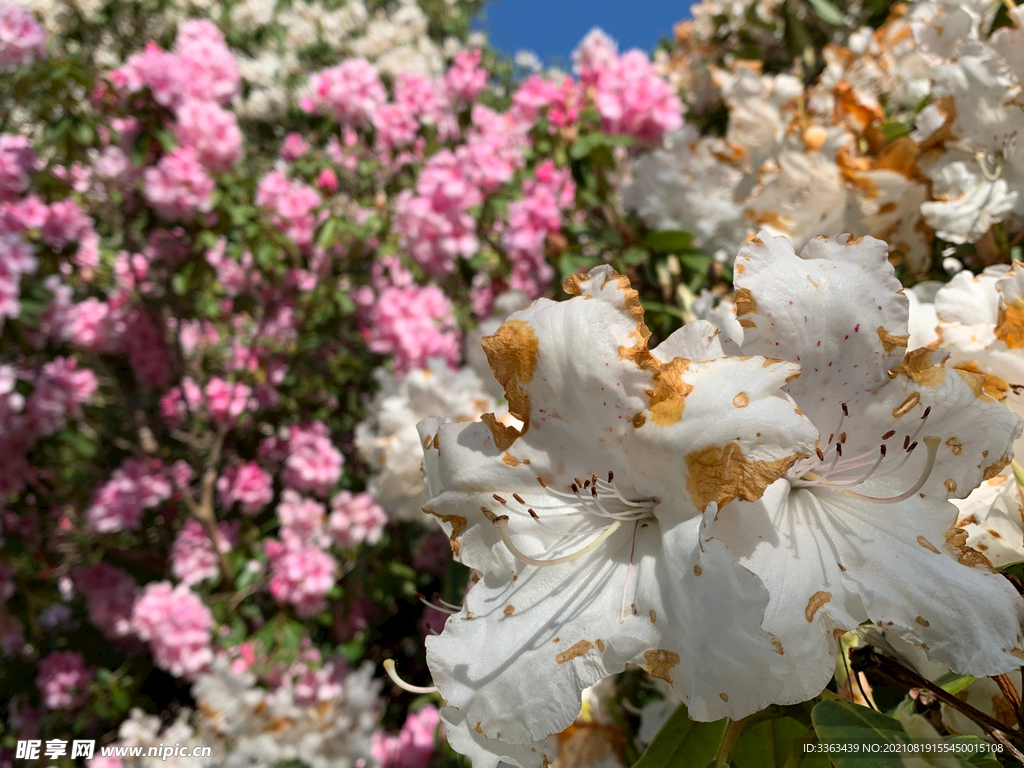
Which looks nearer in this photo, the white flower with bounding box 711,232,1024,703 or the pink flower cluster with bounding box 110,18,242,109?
the white flower with bounding box 711,232,1024,703

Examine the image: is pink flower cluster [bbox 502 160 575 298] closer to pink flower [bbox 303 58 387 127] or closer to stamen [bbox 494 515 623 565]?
pink flower [bbox 303 58 387 127]

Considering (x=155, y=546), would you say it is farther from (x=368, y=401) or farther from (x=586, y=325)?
(x=586, y=325)

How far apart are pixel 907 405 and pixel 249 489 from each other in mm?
2194

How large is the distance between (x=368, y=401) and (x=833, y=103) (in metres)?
1.81

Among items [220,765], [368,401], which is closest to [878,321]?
[220,765]

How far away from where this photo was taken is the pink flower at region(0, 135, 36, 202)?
1.88 m

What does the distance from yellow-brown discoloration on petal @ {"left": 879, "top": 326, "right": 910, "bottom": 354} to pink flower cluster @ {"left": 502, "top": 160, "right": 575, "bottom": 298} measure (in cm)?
136

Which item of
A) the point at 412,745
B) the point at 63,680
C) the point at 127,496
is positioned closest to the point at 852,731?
the point at 412,745

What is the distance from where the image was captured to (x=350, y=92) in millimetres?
2199

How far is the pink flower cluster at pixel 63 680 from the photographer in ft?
6.61

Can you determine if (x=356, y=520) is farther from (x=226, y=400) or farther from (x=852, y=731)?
(x=852, y=731)

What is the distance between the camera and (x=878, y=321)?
1.47 ft

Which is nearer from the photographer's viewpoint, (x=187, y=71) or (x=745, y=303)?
(x=745, y=303)

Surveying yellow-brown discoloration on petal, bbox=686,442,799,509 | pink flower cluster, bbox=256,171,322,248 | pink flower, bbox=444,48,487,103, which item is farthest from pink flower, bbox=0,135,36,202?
yellow-brown discoloration on petal, bbox=686,442,799,509
